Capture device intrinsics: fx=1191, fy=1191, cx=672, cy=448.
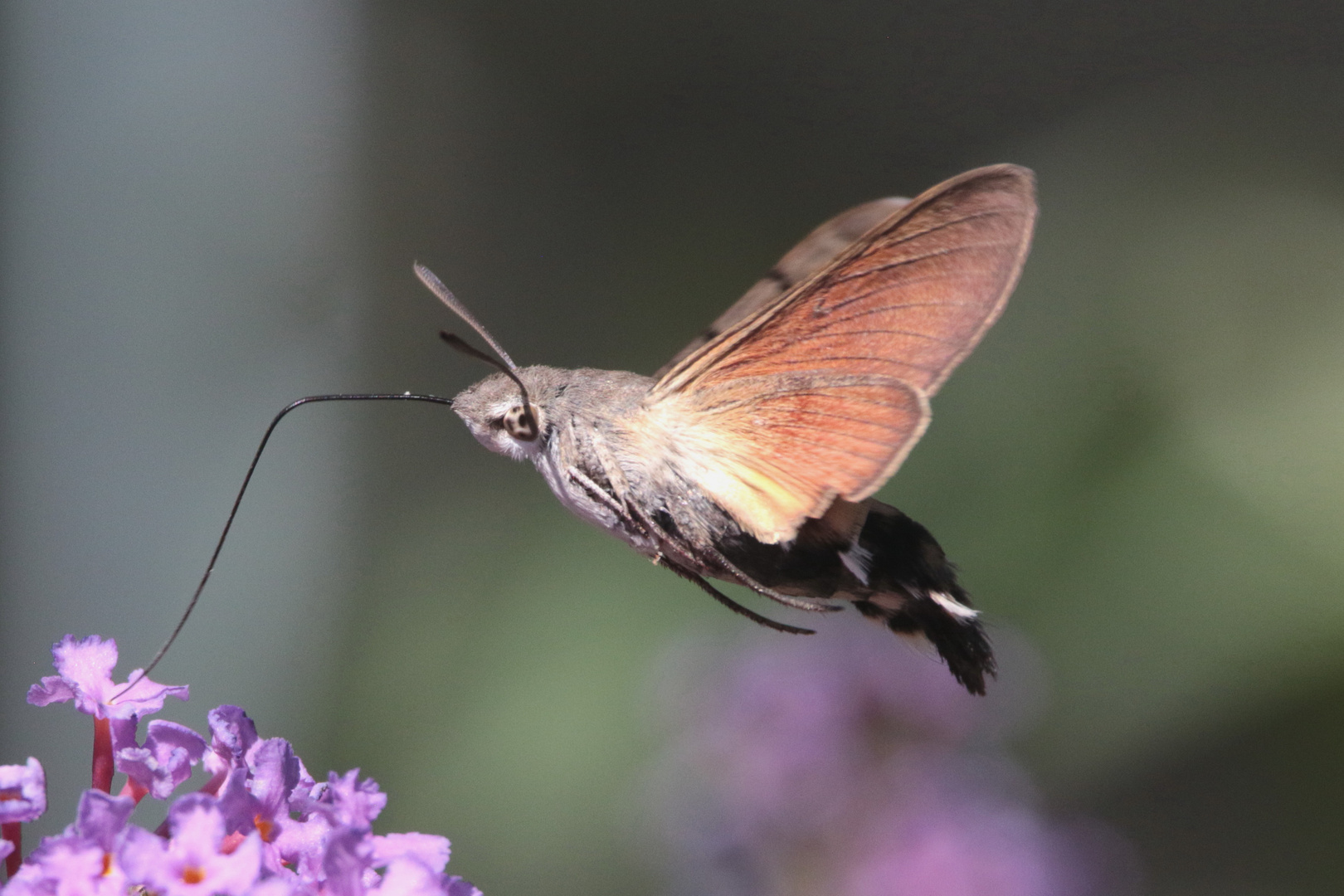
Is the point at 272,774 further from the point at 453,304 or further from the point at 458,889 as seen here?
the point at 453,304

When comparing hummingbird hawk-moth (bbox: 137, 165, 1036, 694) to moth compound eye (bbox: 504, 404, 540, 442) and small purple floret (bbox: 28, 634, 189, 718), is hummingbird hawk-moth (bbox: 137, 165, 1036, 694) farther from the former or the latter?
small purple floret (bbox: 28, 634, 189, 718)

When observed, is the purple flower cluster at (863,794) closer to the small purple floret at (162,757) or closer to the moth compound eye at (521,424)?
the moth compound eye at (521,424)

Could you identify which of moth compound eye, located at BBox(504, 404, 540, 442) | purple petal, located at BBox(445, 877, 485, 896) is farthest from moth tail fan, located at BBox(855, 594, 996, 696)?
purple petal, located at BBox(445, 877, 485, 896)

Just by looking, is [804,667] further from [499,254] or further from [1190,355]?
[499,254]

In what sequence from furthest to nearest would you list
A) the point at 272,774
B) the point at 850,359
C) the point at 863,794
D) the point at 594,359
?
the point at 594,359
the point at 863,794
the point at 850,359
the point at 272,774

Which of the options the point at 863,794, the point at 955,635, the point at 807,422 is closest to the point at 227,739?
the point at 807,422

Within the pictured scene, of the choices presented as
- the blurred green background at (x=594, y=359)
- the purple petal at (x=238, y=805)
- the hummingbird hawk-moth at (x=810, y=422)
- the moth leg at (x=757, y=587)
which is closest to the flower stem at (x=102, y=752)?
the purple petal at (x=238, y=805)

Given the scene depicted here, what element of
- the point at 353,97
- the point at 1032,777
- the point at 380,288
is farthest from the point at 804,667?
the point at 353,97
